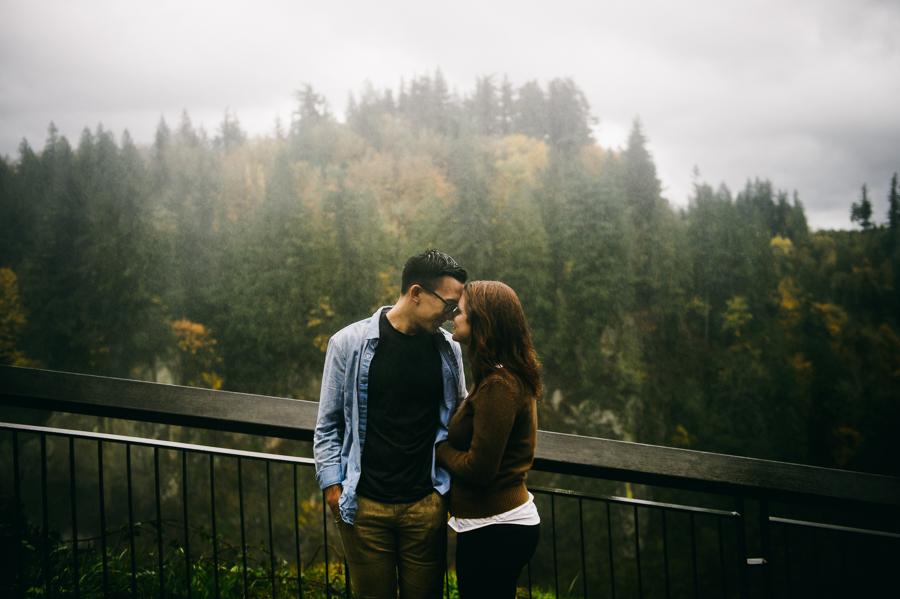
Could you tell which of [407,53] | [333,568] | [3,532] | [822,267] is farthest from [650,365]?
[3,532]

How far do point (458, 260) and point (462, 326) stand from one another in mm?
3740

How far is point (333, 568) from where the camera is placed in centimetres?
364

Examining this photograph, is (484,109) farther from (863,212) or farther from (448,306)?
(448,306)

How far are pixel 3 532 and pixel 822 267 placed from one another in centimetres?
631

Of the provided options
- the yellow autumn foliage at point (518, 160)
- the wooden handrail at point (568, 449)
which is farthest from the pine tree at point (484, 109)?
the wooden handrail at point (568, 449)

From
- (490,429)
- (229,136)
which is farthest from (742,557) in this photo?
(229,136)

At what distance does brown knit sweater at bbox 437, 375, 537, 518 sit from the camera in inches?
40.4

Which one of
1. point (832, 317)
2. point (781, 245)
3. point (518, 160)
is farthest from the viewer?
point (518, 160)

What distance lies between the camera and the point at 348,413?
1184 millimetres

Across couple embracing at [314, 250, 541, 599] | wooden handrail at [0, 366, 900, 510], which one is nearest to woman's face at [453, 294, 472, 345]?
couple embracing at [314, 250, 541, 599]

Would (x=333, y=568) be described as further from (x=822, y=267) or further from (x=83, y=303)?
(x=822, y=267)

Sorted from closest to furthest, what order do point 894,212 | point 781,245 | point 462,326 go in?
point 462,326
point 894,212
point 781,245

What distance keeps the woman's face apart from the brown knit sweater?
0.12 metres

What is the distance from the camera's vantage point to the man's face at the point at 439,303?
1.20 meters
